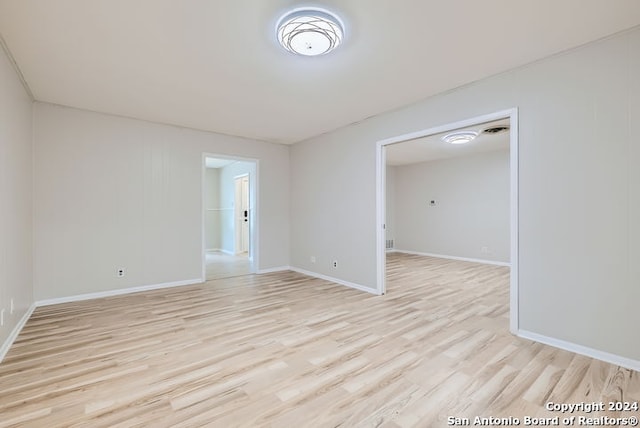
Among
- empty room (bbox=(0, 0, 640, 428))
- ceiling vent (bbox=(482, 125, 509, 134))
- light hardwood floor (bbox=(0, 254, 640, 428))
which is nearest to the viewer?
light hardwood floor (bbox=(0, 254, 640, 428))

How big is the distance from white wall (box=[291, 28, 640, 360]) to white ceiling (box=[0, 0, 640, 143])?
22 centimetres

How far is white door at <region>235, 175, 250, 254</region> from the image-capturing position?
7859 millimetres

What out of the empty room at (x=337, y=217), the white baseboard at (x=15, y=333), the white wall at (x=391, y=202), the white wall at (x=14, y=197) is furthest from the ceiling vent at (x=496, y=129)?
the white baseboard at (x=15, y=333)

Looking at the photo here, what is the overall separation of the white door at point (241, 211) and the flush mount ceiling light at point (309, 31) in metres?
5.83

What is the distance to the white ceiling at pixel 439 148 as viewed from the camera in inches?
214

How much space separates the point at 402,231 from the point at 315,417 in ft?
24.0

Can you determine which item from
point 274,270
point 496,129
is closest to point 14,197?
point 274,270

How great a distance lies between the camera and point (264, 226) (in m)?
5.52

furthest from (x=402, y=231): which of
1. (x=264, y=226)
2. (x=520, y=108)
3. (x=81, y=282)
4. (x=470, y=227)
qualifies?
(x=81, y=282)

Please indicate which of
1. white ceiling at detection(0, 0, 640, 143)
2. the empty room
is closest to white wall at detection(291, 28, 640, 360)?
the empty room

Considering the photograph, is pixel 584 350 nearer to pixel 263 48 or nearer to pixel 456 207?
pixel 263 48

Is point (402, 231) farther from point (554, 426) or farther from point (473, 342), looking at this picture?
point (554, 426)

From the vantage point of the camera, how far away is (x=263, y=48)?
239cm

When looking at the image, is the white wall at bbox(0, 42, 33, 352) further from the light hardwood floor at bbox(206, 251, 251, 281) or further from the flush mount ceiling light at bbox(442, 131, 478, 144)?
the flush mount ceiling light at bbox(442, 131, 478, 144)
